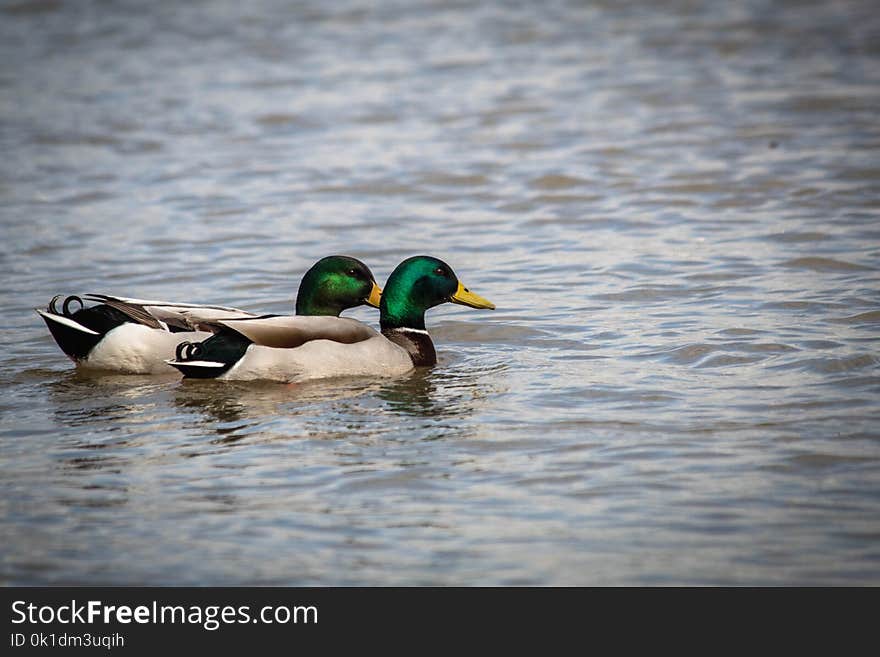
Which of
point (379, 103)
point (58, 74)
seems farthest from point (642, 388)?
point (58, 74)

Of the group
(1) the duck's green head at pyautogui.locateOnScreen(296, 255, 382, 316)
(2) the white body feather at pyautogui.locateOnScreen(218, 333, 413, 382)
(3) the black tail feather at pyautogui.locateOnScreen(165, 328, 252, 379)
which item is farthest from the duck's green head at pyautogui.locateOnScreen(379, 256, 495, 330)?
(3) the black tail feather at pyautogui.locateOnScreen(165, 328, 252, 379)

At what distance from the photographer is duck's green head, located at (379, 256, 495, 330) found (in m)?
9.04

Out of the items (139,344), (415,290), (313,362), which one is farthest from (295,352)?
(415,290)

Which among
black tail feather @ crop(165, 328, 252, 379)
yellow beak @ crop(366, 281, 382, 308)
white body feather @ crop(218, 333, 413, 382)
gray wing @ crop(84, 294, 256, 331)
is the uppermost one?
gray wing @ crop(84, 294, 256, 331)

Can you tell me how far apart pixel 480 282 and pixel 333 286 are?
2146mm

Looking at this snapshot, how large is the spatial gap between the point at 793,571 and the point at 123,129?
42.2 ft

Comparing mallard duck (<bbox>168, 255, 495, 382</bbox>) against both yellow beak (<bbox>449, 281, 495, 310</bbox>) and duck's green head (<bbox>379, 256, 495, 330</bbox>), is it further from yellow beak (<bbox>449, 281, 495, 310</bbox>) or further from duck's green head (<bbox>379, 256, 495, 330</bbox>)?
yellow beak (<bbox>449, 281, 495, 310</bbox>)

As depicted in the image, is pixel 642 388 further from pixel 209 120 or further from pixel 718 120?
pixel 209 120

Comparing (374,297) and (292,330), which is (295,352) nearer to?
(292,330)

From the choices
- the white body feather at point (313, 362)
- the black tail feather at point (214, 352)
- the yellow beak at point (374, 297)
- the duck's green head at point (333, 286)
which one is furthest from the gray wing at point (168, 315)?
the yellow beak at point (374, 297)

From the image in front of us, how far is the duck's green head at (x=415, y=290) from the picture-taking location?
29.7 ft

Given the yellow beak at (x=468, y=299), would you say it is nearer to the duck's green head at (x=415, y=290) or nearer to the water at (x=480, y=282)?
the duck's green head at (x=415, y=290)

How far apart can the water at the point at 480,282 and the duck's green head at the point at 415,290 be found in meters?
0.41

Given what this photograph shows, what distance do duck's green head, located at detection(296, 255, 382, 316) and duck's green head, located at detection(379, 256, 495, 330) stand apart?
6.7 inches
